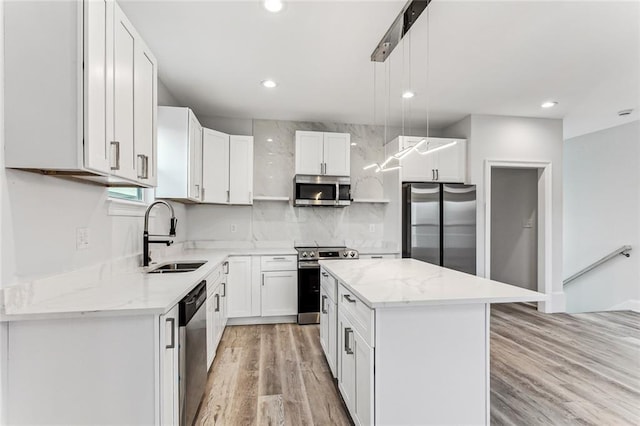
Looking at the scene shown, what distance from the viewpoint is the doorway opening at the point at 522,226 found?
4504 millimetres

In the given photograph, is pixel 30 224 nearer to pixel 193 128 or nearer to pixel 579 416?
pixel 193 128

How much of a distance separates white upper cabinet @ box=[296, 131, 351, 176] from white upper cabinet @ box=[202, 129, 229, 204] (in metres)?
0.91

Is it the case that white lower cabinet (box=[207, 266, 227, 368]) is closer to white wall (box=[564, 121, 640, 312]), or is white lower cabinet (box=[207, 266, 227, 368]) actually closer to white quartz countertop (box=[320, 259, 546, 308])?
white quartz countertop (box=[320, 259, 546, 308])

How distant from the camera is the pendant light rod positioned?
1.99 meters

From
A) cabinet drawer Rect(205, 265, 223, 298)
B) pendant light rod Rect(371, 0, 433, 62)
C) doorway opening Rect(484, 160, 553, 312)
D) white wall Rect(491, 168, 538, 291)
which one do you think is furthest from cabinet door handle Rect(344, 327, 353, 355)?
white wall Rect(491, 168, 538, 291)

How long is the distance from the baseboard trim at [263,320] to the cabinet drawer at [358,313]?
197 cm

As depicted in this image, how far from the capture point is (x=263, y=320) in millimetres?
4027

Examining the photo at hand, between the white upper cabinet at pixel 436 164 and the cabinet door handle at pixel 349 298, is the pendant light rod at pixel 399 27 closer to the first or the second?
the cabinet door handle at pixel 349 298

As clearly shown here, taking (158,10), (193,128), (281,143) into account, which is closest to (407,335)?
(158,10)

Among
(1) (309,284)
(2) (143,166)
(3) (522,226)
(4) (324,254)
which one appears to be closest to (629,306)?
(3) (522,226)

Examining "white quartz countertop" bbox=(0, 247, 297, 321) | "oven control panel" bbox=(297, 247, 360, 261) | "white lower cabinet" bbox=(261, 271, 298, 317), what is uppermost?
"white quartz countertop" bbox=(0, 247, 297, 321)

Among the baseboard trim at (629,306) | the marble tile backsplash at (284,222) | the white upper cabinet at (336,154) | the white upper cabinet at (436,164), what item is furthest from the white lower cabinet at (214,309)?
the baseboard trim at (629,306)

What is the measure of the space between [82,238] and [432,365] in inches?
81.5

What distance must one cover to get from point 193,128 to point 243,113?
3.38 ft
